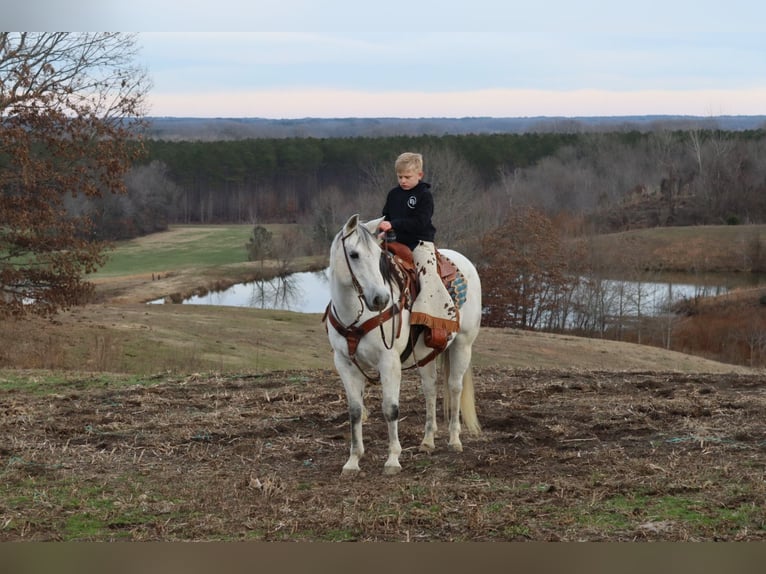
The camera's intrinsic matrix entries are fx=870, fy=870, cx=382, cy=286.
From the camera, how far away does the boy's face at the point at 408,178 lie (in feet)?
25.6

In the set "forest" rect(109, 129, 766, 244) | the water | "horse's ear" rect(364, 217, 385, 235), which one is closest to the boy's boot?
"horse's ear" rect(364, 217, 385, 235)

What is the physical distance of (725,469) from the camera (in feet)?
23.8

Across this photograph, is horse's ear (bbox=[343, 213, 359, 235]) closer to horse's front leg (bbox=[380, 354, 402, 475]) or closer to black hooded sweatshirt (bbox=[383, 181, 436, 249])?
black hooded sweatshirt (bbox=[383, 181, 436, 249])

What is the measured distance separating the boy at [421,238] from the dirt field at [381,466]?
129 cm

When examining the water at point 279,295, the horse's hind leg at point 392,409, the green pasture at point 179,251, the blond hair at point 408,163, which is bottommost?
the water at point 279,295

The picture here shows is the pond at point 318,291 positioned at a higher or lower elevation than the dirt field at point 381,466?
lower

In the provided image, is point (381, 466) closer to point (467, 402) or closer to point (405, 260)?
point (467, 402)

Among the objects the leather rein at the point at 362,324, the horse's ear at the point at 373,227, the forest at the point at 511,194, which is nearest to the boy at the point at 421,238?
the horse's ear at the point at 373,227

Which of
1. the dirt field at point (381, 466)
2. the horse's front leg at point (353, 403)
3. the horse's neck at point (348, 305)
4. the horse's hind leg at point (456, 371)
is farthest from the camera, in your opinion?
the horse's hind leg at point (456, 371)

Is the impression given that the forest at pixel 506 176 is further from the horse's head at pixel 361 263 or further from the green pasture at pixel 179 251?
the horse's head at pixel 361 263

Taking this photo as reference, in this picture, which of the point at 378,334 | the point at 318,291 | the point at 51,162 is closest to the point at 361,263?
the point at 378,334

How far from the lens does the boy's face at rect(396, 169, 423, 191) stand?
780 cm

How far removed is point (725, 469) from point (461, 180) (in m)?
53.1

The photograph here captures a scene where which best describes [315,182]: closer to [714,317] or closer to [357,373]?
[714,317]
